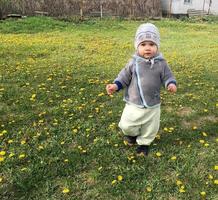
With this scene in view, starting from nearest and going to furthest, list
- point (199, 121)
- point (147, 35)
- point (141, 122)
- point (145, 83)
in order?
point (147, 35), point (145, 83), point (141, 122), point (199, 121)

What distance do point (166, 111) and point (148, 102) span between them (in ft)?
6.45

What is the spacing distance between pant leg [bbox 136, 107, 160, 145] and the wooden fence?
1800 centimetres

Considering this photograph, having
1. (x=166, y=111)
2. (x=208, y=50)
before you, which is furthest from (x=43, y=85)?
(x=208, y=50)

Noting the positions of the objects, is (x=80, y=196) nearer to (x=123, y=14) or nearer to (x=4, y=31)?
(x=4, y=31)

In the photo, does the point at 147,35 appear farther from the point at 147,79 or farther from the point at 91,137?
the point at 91,137

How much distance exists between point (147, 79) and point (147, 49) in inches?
15.2

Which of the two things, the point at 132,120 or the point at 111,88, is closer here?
the point at 111,88

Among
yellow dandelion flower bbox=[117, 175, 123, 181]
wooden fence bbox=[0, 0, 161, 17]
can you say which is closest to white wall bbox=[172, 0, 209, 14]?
wooden fence bbox=[0, 0, 161, 17]

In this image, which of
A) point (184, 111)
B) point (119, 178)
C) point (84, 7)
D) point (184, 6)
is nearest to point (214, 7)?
point (184, 6)

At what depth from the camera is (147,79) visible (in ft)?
14.6

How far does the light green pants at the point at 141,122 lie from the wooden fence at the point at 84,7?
1790cm

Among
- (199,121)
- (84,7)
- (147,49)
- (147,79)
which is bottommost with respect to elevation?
(199,121)

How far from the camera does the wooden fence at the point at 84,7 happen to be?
21.4 metres

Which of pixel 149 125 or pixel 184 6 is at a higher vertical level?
pixel 149 125
